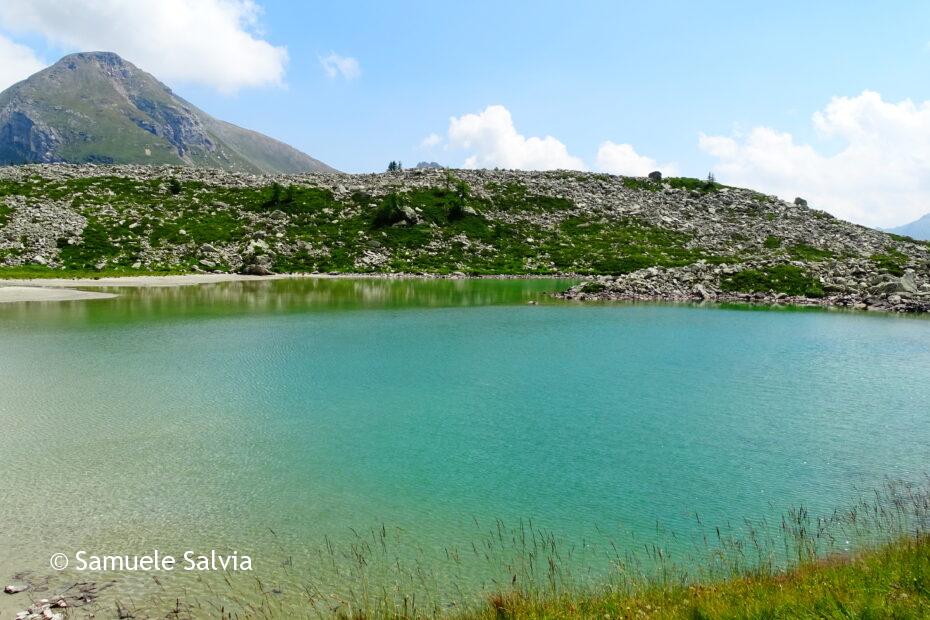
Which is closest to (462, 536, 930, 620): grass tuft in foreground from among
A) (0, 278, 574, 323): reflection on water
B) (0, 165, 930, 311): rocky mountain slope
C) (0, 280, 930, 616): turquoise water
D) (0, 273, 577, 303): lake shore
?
(0, 280, 930, 616): turquoise water

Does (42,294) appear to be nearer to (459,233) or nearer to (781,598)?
(459,233)

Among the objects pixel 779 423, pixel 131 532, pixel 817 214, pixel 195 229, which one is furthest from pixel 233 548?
pixel 817 214

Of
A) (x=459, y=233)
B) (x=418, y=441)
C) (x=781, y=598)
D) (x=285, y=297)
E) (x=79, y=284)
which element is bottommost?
(x=418, y=441)

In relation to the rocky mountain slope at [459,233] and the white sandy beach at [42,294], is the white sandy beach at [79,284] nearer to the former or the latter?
the white sandy beach at [42,294]

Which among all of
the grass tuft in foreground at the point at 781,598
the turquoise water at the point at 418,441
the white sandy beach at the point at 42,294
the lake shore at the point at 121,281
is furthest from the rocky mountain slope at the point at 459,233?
the grass tuft in foreground at the point at 781,598

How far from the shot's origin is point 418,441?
57.4 ft

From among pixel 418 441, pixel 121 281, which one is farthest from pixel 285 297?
pixel 418 441

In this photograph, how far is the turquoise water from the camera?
38.7ft

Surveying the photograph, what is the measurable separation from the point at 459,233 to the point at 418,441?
275ft

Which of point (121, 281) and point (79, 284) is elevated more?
point (121, 281)

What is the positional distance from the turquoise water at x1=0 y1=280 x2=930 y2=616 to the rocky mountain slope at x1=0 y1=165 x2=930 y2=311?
31.4 meters

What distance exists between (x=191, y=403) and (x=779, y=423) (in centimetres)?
2187

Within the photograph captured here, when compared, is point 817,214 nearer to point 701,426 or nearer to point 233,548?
point 701,426

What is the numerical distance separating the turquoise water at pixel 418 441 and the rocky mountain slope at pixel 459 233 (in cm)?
3138
